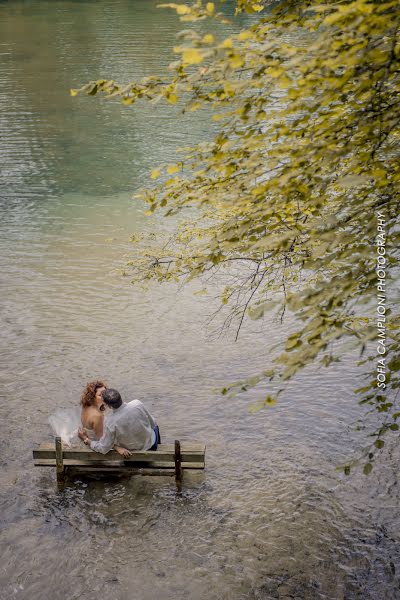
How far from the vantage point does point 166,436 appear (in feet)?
36.9

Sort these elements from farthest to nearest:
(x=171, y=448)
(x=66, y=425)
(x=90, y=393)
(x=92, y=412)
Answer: (x=66, y=425), (x=92, y=412), (x=90, y=393), (x=171, y=448)

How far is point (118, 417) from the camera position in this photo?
9.53 metres

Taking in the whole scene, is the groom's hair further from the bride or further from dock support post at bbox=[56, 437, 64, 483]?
dock support post at bbox=[56, 437, 64, 483]

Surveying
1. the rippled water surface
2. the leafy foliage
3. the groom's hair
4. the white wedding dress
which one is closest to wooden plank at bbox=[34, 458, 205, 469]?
the rippled water surface

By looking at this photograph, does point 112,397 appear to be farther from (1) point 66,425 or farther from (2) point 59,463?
(1) point 66,425

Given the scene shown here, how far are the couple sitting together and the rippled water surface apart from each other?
0.77 m

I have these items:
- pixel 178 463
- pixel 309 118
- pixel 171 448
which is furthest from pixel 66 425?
pixel 309 118

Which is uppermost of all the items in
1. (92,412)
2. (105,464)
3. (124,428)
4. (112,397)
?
(112,397)

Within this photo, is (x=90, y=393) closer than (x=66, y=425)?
Yes

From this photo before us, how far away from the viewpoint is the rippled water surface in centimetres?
848

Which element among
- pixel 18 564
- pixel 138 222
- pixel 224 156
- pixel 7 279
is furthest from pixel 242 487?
pixel 138 222

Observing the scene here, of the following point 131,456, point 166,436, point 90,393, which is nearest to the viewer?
point 131,456

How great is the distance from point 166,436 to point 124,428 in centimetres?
184

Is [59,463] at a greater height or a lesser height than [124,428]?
lesser
